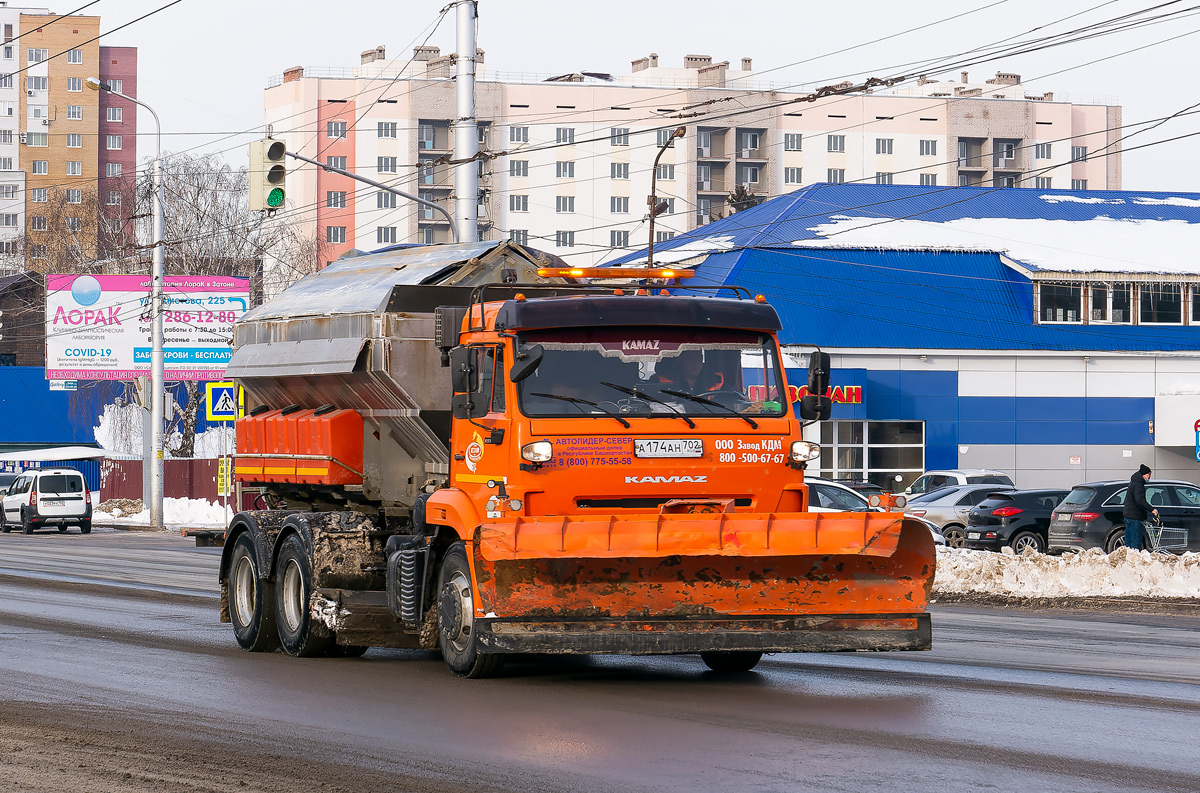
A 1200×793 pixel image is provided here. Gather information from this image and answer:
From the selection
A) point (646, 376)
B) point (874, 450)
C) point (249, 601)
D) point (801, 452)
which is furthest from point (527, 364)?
point (874, 450)

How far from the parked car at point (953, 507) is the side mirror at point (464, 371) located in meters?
23.5

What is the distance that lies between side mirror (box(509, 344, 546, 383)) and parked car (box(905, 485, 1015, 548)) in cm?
2396

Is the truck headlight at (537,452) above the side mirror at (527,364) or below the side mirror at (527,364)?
below

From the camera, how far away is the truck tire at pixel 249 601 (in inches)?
556

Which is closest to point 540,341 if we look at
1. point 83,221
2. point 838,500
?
point 838,500

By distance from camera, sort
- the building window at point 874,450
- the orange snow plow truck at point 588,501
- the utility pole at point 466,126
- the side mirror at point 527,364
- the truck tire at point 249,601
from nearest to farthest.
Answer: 1. the orange snow plow truck at point 588,501
2. the side mirror at point 527,364
3. the truck tire at point 249,601
4. the utility pole at point 466,126
5. the building window at point 874,450

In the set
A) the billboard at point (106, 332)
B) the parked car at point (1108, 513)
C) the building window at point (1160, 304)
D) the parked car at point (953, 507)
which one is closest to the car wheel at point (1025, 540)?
the parked car at point (1108, 513)

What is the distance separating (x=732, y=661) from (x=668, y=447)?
2193 millimetres

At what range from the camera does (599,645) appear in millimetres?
10711

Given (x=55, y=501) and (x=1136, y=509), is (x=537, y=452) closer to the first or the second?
(x=1136, y=509)

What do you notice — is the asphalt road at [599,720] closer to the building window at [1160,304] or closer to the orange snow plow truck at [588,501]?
the orange snow plow truck at [588,501]

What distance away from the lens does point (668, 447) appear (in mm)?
11234

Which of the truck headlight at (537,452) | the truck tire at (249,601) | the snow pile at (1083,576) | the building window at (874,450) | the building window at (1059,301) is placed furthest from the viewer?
the building window at (1059,301)

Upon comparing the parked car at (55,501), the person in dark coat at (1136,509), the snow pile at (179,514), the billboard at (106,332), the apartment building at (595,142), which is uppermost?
the apartment building at (595,142)
